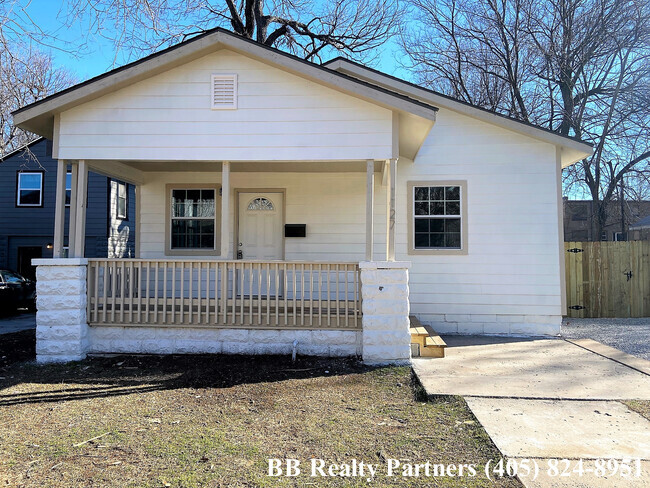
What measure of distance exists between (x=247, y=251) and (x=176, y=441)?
4902 mm

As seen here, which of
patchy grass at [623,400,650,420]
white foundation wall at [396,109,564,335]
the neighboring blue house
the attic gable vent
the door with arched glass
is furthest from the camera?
the neighboring blue house

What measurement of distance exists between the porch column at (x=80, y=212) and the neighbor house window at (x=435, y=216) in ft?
16.9

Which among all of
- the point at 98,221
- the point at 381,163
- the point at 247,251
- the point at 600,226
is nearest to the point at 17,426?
the point at 247,251

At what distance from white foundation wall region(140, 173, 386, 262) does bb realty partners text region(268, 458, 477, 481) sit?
16.2ft

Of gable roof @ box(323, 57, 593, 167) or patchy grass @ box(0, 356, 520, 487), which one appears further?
gable roof @ box(323, 57, 593, 167)

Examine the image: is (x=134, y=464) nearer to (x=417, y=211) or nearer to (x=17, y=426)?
(x=17, y=426)

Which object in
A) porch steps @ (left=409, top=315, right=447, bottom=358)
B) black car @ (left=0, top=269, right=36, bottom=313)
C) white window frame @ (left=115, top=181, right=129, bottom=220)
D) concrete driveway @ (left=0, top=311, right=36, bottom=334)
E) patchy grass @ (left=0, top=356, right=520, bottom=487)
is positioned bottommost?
concrete driveway @ (left=0, top=311, right=36, bottom=334)

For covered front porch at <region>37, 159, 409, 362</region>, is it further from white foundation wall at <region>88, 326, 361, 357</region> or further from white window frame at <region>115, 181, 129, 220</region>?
white window frame at <region>115, 181, 129, 220</region>

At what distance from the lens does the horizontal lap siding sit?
7547 mm

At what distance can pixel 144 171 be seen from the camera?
8094 millimetres

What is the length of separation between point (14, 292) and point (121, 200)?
5.30m

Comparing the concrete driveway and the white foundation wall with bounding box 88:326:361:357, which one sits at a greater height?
the white foundation wall with bounding box 88:326:361:357

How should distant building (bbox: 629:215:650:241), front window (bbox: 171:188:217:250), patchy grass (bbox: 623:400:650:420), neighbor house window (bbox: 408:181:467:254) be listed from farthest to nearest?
distant building (bbox: 629:215:650:241) < front window (bbox: 171:188:217:250) < neighbor house window (bbox: 408:181:467:254) < patchy grass (bbox: 623:400:650:420)

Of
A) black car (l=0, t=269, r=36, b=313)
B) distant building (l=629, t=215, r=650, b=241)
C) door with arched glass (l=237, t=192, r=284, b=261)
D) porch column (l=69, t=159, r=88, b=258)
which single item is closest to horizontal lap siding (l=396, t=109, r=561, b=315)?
door with arched glass (l=237, t=192, r=284, b=261)
